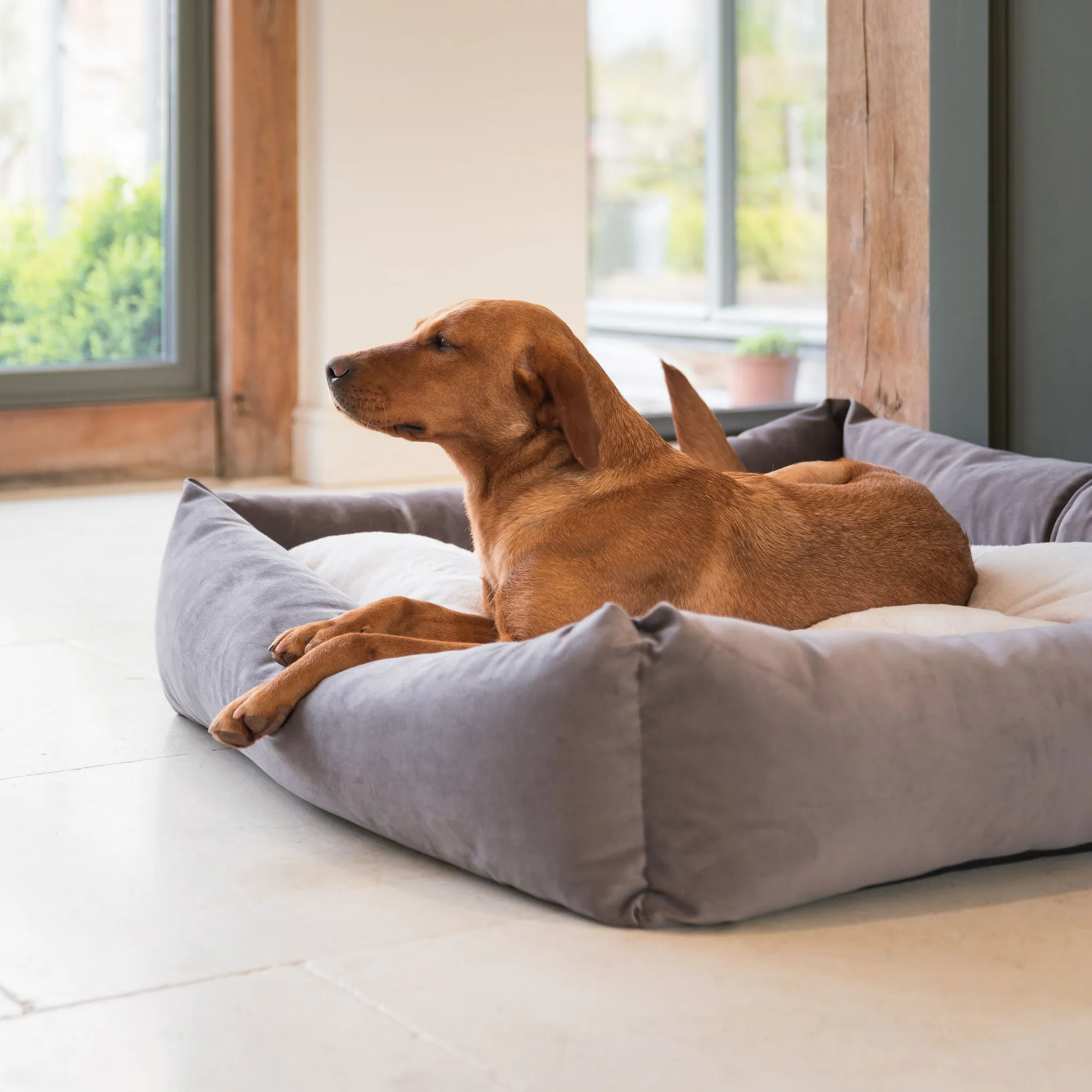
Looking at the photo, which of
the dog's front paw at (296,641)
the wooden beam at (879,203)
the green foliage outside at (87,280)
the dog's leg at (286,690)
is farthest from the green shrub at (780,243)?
the dog's leg at (286,690)

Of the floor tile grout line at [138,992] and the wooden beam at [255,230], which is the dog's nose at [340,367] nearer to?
the floor tile grout line at [138,992]

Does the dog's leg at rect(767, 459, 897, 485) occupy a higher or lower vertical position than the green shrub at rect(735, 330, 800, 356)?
lower

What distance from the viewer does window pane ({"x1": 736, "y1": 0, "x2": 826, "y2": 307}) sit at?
9.53 m

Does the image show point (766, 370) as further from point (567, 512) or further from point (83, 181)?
point (567, 512)

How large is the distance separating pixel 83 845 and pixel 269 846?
0.25 m

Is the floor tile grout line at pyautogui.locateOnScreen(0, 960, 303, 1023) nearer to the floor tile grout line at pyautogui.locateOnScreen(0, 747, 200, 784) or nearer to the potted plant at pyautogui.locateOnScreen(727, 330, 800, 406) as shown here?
the floor tile grout line at pyautogui.locateOnScreen(0, 747, 200, 784)

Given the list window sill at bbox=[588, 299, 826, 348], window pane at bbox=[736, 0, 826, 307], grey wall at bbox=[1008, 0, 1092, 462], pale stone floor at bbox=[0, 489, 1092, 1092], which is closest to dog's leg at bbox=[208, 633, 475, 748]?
pale stone floor at bbox=[0, 489, 1092, 1092]

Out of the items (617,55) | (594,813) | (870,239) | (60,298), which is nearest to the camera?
(594,813)

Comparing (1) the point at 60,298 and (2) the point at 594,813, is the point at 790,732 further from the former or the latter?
(1) the point at 60,298

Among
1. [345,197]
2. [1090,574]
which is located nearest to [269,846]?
[1090,574]

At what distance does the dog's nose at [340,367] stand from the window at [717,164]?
673 cm

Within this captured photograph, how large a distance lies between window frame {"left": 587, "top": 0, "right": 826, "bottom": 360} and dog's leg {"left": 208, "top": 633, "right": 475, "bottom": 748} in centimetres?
733

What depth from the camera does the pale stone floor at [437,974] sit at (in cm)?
142

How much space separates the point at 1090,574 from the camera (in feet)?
8.00
